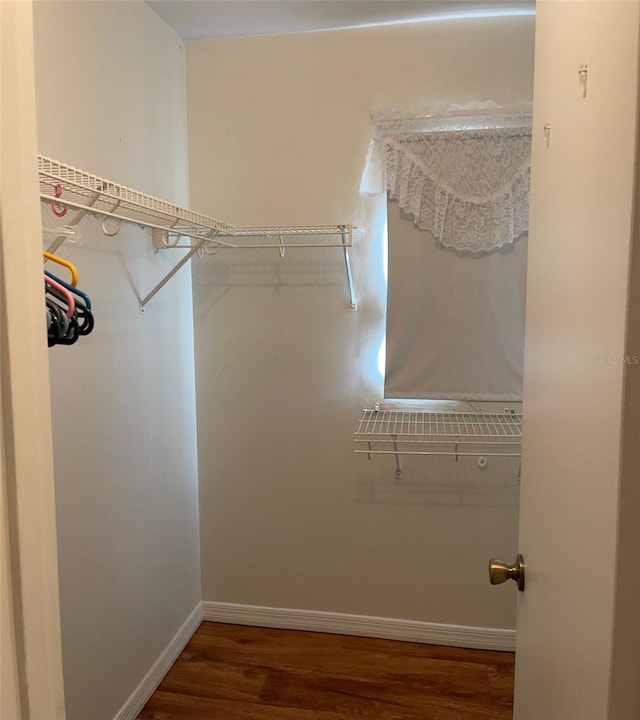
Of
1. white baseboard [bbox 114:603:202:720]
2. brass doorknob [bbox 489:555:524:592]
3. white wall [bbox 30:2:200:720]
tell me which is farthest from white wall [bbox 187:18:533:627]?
brass doorknob [bbox 489:555:524:592]

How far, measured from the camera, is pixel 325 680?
2145 millimetres

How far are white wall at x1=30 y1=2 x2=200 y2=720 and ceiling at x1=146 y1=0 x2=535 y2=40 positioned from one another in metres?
0.11

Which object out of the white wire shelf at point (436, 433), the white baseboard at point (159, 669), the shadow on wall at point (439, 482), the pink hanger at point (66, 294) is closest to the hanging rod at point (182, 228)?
the pink hanger at point (66, 294)

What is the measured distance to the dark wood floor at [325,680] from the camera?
1.99 meters

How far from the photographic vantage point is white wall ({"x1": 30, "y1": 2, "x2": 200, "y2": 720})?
1602 millimetres

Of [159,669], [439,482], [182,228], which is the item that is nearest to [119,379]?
[182,228]

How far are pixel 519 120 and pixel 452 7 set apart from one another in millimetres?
472

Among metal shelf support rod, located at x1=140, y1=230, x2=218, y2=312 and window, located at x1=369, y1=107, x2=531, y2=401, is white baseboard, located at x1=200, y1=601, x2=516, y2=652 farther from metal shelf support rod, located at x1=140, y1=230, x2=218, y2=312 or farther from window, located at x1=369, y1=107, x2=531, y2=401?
metal shelf support rod, located at x1=140, y1=230, x2=218, y2=312

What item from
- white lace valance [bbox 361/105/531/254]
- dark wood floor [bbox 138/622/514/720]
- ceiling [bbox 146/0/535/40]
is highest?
ceiling [bbox 146/0/535/40]

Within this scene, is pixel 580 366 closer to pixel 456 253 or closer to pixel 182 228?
pixel 456 253

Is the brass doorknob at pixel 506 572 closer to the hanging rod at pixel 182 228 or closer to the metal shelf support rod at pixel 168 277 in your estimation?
the hanging rod at pixel 182 228

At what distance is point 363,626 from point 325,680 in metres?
0.33

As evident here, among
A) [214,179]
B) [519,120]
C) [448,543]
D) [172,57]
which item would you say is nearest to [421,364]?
[448,543]

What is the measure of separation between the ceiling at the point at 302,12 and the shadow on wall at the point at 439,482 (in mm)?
1702
